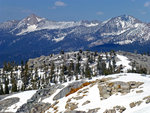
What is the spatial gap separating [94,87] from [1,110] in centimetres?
5110

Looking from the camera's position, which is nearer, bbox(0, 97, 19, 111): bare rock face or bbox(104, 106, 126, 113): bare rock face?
bbox(104, 106, 126, 113): bare rock face

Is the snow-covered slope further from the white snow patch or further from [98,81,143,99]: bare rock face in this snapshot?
the white snow patch

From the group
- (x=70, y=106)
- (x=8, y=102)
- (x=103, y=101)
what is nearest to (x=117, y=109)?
(x=103, y=101)

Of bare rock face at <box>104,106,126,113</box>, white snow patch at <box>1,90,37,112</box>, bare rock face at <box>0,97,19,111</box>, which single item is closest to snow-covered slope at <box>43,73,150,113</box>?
bare rock face at <box>104,106,126,113</box>

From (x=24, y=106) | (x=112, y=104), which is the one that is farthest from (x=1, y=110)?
(x=112, y=104)

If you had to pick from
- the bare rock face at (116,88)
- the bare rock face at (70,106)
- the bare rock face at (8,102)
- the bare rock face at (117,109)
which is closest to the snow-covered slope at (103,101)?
the bare rock face at (70,106)

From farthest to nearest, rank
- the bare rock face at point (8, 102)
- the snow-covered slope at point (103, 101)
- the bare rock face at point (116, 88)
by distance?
the bare rock face at point (8, 102), the bare rock face at point (116, 88), the snow-covered slope at point (103, 101)

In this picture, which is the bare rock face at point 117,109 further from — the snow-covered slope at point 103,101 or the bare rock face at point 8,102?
the bare rock face at point 8,102

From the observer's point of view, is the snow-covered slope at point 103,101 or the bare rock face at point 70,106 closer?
the snow-covered slope at point 103,101

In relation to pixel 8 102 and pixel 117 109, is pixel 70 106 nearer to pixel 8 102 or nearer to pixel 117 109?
pixel 117 109

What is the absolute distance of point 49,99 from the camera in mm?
75562

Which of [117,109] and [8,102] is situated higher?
[117,109]

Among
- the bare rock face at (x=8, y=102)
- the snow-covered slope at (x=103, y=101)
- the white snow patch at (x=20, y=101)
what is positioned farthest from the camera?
the bare rock face at (x=8, y=102)

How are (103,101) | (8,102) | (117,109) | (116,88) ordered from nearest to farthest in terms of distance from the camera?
(117,109)
(103,101)
(116,88)
(8,102)
